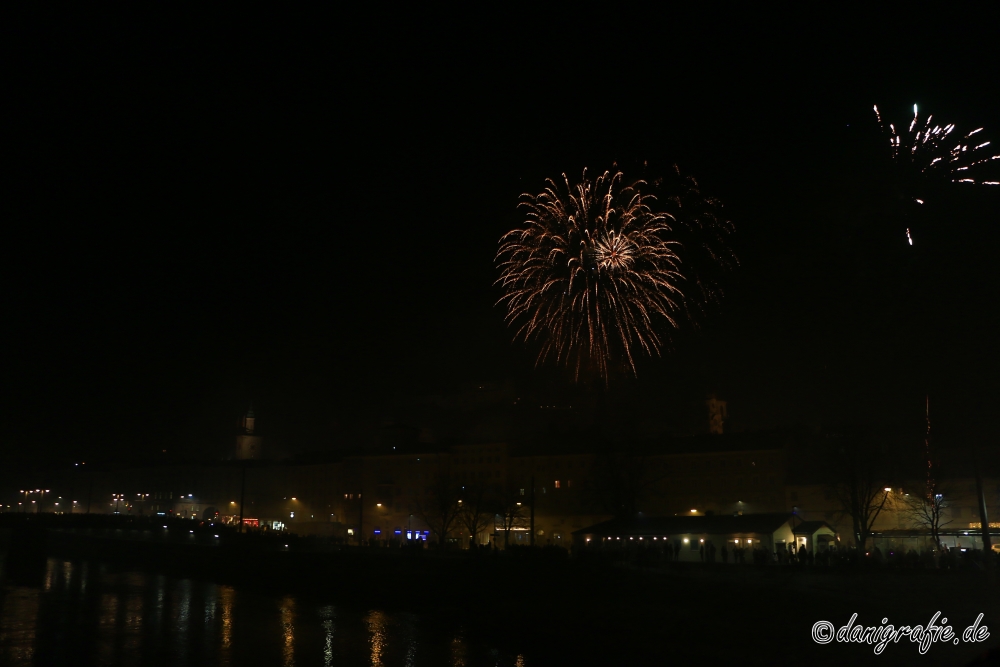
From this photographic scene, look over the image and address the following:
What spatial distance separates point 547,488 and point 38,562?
161 ft

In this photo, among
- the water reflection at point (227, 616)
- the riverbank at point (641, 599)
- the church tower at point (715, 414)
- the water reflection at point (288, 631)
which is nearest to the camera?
the riverbank at point (641, 599)

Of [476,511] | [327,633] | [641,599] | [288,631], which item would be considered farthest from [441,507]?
[641,599]

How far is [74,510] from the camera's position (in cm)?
14675

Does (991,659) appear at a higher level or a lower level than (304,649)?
higher

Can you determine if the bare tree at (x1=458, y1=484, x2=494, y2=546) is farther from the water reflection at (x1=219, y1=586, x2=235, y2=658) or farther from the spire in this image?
the spire

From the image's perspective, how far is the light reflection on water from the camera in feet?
→ 103

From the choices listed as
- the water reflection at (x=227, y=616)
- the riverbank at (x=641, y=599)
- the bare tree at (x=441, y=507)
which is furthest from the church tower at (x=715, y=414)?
the water reflection at (x=227, y=616)

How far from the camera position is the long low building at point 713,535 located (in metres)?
46.9

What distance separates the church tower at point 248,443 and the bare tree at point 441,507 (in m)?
66.6

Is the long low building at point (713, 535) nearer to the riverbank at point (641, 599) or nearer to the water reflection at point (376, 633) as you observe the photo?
the riverbank at point (641, 599)

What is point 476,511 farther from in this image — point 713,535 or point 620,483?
point 713,535

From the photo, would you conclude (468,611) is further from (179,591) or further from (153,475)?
(153,475)

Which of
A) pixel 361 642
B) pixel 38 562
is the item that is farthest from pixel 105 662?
pixel 38 562

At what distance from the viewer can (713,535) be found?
49.2 m
